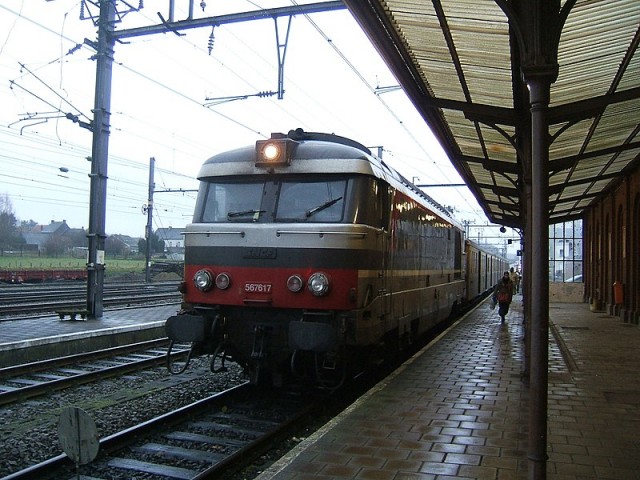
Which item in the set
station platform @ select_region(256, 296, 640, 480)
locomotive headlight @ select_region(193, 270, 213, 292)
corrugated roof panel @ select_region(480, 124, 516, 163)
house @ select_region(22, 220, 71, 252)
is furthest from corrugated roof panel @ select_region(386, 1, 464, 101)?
house @ select_region(22, 220, 71, 252)

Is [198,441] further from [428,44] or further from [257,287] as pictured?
[428,44]

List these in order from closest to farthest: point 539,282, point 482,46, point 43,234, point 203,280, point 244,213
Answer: point 539,282
point 482,46
point 203,280
point 244,213
point 43,234

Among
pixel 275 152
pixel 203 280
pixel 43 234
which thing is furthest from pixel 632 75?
pixel 43 234

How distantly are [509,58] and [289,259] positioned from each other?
368cm

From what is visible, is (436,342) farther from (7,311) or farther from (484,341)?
Answer: (7,311)

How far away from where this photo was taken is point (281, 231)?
762cm

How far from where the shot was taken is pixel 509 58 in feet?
24.6

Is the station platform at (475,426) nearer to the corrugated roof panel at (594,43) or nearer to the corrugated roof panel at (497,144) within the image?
the corrugated roof panel at (497,144)

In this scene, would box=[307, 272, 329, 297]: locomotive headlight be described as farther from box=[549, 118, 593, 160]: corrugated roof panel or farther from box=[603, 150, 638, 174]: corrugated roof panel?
box=[603, 150, 638, 174]: corrugated roof panel

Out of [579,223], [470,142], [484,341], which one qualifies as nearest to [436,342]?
[484,341]

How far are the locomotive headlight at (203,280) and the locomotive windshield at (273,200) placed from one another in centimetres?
77

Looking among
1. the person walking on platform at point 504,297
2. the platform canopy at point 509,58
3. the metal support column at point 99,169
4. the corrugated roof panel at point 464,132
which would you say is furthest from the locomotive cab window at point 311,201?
the person walking on platform at point 504,297

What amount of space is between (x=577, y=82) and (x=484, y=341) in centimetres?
717

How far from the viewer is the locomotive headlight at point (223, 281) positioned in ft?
25.8
